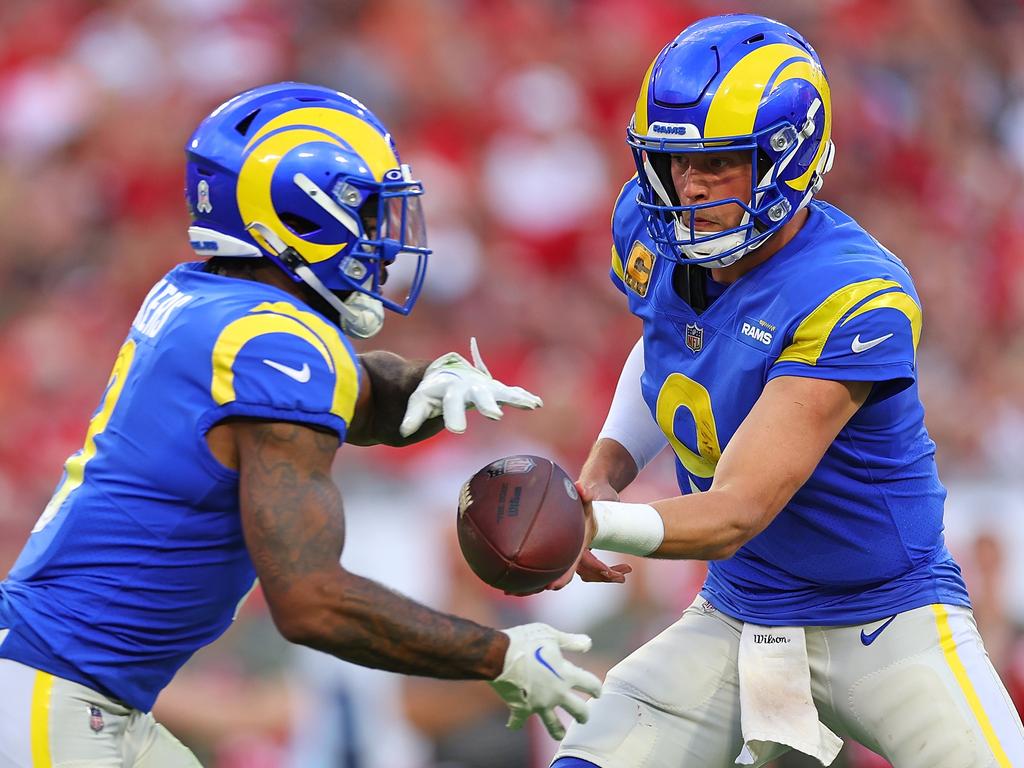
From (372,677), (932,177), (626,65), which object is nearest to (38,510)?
(372,677)

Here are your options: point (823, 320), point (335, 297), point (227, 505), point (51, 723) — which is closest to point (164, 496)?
point (227, 505)

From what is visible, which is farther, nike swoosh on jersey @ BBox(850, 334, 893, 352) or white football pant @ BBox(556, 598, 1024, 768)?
white football pant @ BBox(556, 598, 1024, 768)

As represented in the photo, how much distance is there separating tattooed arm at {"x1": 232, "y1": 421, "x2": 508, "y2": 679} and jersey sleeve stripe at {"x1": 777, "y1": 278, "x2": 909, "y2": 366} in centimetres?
90

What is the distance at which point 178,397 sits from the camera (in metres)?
2.93

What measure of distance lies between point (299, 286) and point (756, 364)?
3.29 feet

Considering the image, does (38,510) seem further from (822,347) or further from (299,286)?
(822,347)

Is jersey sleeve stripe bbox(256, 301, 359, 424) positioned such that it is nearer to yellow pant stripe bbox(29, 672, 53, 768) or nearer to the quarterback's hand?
the quarterback's hand

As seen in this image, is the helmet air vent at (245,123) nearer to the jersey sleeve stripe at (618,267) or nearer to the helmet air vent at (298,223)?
the helmet air vent at (298,223)

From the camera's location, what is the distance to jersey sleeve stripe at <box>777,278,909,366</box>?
10.6ft

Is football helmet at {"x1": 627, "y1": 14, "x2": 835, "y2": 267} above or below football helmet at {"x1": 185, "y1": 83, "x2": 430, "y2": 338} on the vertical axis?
above

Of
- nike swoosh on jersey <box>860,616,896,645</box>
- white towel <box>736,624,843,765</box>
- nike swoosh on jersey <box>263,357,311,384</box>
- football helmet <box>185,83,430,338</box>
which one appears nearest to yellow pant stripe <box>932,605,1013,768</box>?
nike swoosh on jersey <box>860,616,896,645</box>

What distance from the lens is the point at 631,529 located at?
309 centimetres

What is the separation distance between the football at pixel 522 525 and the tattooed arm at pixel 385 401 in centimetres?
44

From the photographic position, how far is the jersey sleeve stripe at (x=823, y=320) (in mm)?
3230
